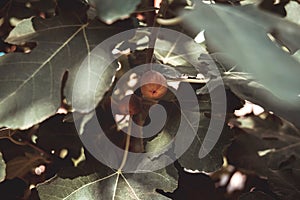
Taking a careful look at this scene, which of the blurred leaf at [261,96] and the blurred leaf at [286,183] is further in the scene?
the blurred leaf at [286,183]

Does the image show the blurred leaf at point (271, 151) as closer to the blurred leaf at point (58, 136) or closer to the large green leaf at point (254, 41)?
the blurred leaf at point (58, 136)

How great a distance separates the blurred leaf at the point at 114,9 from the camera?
0.54 metres

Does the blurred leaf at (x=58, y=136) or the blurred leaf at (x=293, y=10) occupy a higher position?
the blurred leaf at (x=293, y=10)

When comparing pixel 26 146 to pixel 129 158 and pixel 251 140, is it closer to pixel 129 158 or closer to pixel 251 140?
pixel 129 158

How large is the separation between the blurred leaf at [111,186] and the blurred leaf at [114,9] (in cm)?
31

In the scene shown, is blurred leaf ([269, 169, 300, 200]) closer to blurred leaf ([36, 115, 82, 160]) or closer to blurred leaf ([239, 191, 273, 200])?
blurred leaf ([239, 191, 273, 200])

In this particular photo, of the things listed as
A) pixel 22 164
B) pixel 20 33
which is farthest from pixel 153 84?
pixel 22 164

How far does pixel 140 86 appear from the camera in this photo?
0.81m

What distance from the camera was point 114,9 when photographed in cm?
55

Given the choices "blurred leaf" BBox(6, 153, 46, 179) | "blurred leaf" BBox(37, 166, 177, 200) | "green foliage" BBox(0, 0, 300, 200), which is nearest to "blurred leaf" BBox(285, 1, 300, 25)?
"green foliage" BBox(0, 0, 300, 200)

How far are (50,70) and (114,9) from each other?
19 cm

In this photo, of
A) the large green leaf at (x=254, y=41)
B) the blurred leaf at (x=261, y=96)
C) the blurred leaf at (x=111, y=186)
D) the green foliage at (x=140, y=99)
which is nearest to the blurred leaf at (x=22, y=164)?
the green foliage at (x=140, y=99)

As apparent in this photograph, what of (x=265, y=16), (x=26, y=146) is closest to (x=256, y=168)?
(x=26, y=146)

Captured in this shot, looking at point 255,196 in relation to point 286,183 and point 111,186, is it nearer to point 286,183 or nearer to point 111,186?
point 286,183
